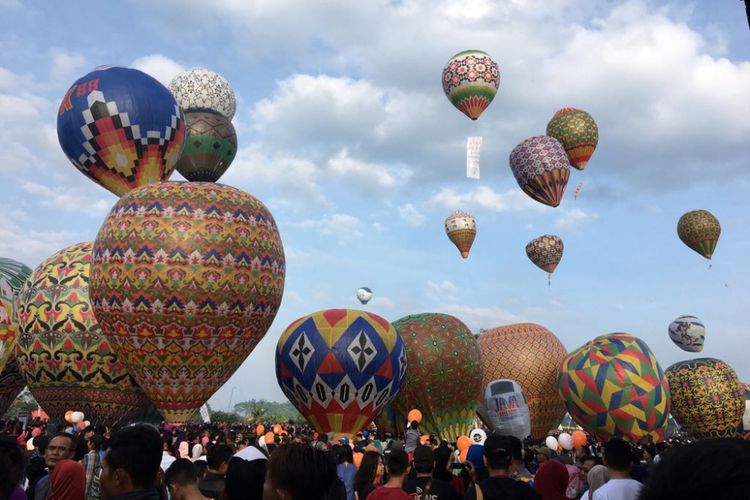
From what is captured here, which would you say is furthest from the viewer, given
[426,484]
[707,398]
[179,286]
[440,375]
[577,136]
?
[577,136]

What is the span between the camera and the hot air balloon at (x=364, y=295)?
174 feet

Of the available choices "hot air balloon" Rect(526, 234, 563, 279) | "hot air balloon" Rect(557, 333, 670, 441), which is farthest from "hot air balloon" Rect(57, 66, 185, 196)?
"hot air balloon" Rect(526, 234, 563, 279)

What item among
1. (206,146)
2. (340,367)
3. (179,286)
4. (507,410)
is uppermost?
(206,146)

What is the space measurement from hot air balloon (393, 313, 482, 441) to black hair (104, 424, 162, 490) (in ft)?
74.8

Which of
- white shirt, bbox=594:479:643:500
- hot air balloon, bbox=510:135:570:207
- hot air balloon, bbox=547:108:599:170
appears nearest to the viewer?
white shirt, bbox=594:479:643:500

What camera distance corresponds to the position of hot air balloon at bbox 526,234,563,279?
145 feet

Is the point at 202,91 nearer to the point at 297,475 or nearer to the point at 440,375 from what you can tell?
the point at 440,375

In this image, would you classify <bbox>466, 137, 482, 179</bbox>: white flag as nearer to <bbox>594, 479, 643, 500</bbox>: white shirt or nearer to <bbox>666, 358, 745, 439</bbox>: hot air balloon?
<bbox>666, 358, 745, 439</bbox>: hot air balloon

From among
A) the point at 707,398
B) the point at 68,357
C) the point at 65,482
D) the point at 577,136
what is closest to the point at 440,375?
the point at 68,357

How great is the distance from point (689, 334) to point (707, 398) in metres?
13.1

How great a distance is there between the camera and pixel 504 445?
5.25m

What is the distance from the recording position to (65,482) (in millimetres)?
5477

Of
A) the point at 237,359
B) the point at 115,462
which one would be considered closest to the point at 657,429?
the point at 237,359

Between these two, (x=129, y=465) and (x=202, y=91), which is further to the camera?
(x=202, y=91)
